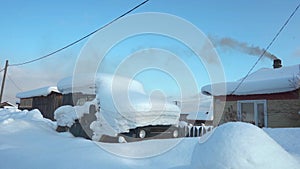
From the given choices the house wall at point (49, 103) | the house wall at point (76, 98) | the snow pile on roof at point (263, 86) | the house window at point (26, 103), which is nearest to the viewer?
the house wall at point (76, 98)

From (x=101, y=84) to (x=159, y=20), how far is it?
8.92ft

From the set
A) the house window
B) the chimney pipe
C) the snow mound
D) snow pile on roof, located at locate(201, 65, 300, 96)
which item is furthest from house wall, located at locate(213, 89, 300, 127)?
the house window

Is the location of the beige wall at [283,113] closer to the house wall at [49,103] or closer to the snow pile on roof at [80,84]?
the snow pile on roof at [80,84]

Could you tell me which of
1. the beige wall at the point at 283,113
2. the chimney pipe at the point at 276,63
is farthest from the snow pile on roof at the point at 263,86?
the chimney pipe at the point at 276,63

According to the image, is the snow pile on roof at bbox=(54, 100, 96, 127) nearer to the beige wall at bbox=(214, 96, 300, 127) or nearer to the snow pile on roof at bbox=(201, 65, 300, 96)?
the snow pile on roof at bbox=(201, 65, 300, 96)

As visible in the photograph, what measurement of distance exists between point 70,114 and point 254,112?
26.4 feet

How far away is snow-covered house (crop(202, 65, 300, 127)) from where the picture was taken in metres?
11.4

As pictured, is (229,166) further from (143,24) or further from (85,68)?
(85,68)

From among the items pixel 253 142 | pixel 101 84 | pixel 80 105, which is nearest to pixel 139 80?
pixel 101 84

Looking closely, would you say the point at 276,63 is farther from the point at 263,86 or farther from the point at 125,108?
the point at 125,108

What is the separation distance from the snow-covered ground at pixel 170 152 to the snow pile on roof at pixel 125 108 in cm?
174

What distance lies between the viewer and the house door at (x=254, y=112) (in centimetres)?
1224

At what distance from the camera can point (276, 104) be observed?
38.8ft

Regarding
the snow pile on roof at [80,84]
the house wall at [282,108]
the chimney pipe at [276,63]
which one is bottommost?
the house wall at [282,108]
